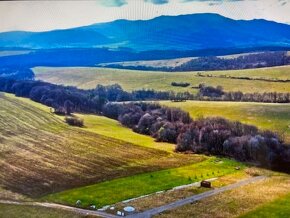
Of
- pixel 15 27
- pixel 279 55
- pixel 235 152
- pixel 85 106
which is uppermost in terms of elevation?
pixel 15 27

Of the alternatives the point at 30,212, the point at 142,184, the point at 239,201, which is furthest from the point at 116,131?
the point at 239,201

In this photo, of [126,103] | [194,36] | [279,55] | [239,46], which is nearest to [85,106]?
[126,103]

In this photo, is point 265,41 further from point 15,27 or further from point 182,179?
point 15,27

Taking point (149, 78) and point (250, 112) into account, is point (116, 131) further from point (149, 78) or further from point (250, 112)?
point (250, 112)

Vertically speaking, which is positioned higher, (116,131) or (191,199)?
(116,131)

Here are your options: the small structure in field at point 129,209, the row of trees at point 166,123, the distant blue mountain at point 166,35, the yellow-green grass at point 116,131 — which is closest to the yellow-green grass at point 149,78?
the row of trees at point 166,123
